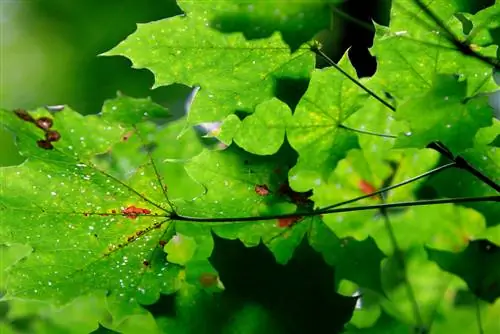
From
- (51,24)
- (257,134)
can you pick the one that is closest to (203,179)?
(257,134)

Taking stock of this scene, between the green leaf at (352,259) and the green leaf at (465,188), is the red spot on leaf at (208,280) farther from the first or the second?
the green leaf at (465,188)

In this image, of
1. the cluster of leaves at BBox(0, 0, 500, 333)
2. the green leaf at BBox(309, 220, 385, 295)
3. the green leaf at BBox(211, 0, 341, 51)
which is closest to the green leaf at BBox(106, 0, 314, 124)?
the cluster of leaves at BBox(0, 0, 500, 333)

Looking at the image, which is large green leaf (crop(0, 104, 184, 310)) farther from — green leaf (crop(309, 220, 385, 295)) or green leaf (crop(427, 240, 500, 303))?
green leaf (crop(427, 240, 500, 303))

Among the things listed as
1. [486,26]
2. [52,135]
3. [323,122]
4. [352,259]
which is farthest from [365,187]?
[52,135]

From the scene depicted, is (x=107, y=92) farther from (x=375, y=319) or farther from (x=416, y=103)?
(x=416, y=103)

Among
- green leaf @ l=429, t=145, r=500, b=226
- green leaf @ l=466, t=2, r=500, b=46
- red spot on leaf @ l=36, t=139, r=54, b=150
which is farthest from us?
green leaf @ l=429, t=145, r=500, b=226

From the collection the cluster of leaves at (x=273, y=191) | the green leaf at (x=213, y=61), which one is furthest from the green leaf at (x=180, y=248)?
the green leaf at (x=213, y=61)

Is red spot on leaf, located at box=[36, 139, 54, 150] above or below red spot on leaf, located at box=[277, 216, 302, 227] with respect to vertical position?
above

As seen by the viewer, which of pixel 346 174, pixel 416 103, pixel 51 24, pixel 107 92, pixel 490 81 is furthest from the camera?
pixel 51 24

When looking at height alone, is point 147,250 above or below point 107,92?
above
